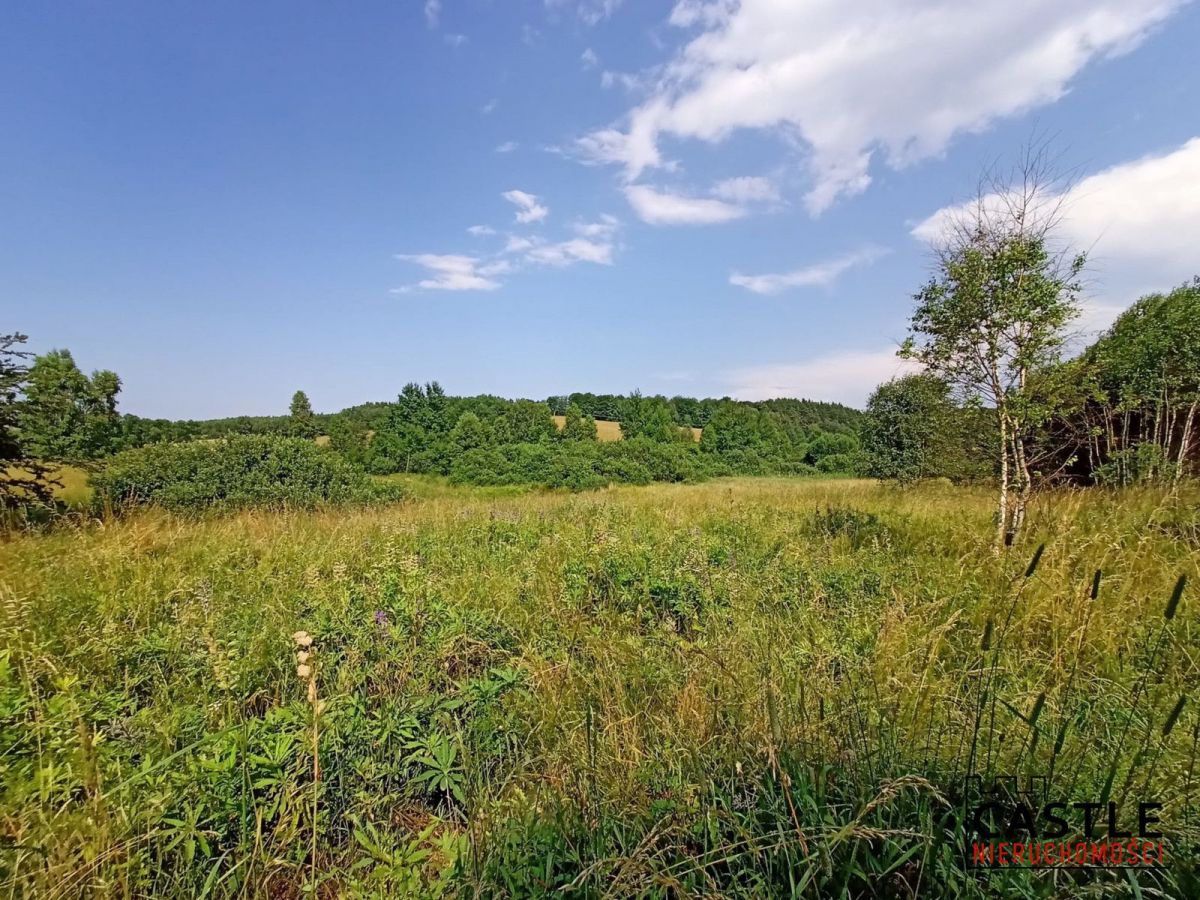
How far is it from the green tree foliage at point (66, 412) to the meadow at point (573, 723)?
3.10 meters

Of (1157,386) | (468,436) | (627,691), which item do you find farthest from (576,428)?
(627,691)

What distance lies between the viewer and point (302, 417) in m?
52.1

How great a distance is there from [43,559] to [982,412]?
941 centimetres

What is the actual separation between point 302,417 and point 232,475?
148 feet

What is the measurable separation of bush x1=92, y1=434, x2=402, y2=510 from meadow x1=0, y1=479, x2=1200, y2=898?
1010 centimetres

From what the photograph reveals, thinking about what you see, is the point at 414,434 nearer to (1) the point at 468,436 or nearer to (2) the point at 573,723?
(1) the point at 468,436

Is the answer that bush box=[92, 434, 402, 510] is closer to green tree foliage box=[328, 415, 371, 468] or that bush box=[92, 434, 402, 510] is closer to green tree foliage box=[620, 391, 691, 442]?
green tree foliage box=[328, 415, 371, 468]

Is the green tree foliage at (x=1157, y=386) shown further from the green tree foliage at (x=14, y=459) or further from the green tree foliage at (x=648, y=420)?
the green tree foliage at (x=648, y=420)

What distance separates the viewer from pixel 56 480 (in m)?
6.11

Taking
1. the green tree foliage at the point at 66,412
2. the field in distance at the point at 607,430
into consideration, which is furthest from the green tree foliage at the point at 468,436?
the green tree foliage at the point at 66,412

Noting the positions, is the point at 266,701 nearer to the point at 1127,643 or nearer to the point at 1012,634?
the point at 1012,634

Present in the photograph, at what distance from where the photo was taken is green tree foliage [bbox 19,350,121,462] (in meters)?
6.03

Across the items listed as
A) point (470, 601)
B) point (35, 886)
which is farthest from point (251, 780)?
point (470, 601)

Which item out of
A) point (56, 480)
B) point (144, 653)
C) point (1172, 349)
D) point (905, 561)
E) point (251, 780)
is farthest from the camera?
point (1172, 349)
